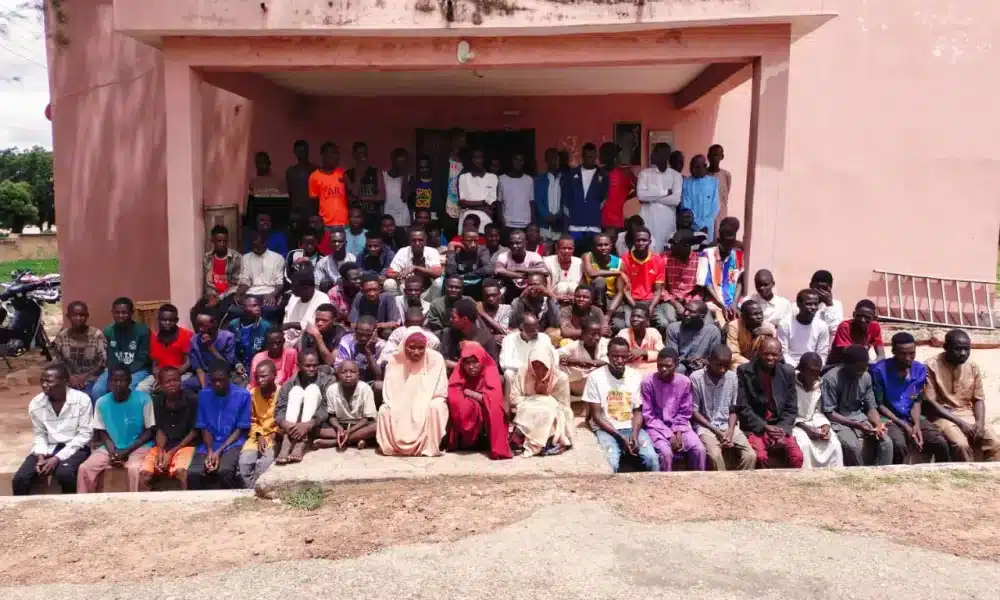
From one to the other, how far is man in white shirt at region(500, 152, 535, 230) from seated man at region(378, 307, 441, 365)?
8.14ft

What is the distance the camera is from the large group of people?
584 cm

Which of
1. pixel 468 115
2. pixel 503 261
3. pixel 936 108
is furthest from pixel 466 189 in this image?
pixel 936 108

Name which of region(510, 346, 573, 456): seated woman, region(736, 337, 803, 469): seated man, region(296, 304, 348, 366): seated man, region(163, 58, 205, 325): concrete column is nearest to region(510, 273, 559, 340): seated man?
region(510, 346, 573, 456): seated woman

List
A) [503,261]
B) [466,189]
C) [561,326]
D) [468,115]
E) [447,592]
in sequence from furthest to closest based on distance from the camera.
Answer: [468,115] < [466,189] < [503,261] < [561,326] < [447,592]

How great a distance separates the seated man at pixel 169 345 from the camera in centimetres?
681

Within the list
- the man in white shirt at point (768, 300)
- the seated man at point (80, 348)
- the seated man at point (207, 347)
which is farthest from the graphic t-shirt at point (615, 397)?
the seated man at point (80, 348)

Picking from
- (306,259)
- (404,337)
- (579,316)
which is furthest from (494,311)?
(306,259)

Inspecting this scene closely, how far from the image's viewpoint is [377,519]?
4.78m

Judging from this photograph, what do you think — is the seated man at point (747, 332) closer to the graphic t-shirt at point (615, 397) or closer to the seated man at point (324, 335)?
the graphic t-shirt at point (615, 397)

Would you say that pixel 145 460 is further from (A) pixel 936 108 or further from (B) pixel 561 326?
(A) pixel 936 108

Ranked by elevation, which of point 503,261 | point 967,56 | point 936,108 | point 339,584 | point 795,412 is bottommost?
point 339,584

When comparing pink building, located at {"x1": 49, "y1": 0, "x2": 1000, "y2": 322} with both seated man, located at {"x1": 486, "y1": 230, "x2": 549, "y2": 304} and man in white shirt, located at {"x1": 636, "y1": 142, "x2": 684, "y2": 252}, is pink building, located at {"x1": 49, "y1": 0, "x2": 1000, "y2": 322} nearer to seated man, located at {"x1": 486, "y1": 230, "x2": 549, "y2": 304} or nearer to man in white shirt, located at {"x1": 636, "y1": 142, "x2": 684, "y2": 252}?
man in white shirt, located at {"x1": 636, "y1": 142, "x2": 684, "y2": 252}

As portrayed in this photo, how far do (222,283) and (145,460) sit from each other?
94.3 inches

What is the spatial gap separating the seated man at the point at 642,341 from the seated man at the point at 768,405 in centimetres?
76
